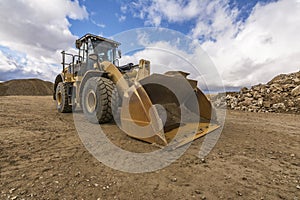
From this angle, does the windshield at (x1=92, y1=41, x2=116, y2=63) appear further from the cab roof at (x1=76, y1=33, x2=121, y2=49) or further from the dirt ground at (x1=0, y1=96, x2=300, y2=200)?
the dirt ground at (x1=0, y1=96, x2=300, y2=200)

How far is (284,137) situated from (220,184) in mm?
2898

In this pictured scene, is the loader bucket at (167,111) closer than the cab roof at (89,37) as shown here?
Yes

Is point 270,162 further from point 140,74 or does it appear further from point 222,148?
point 140,74

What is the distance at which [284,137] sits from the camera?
373cm

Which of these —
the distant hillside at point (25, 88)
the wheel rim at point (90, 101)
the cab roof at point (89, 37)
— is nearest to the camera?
the wheel rim at point (90, 101)

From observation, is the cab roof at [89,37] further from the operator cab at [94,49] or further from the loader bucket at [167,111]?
the loader bucket at [167,111]

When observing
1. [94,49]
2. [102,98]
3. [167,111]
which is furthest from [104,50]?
[167,111]

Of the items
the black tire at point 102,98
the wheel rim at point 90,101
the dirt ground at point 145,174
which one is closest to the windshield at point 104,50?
the wheel rim at point 90,101

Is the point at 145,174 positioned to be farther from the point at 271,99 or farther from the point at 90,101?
the point at 271,99

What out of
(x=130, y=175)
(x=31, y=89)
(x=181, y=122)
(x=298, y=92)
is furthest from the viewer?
(x=31, y=89)

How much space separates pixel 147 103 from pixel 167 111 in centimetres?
139

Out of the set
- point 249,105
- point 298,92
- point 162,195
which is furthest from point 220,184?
point 298,92

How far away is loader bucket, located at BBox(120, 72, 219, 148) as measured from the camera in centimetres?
285

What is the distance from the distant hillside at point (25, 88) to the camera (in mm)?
27625
